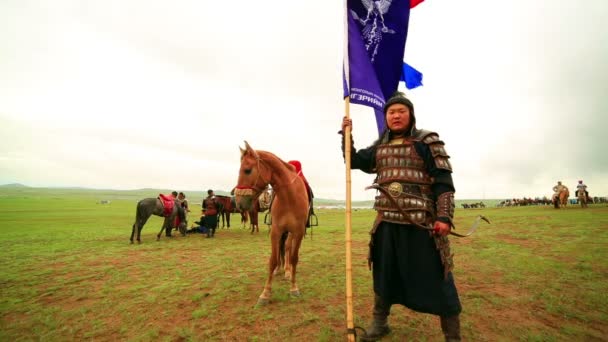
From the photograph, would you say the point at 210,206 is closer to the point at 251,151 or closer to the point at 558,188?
the point at 251,151

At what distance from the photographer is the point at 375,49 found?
3471 mm

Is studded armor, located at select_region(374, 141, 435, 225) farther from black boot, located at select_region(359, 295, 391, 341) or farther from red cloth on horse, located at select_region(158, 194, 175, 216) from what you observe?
red cloth on horse, located at select_region(158, 194, 175, 216)

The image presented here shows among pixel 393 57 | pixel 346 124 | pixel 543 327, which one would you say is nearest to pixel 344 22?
pixel 393 57

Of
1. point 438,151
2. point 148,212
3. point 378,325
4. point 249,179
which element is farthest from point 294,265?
point 148,212

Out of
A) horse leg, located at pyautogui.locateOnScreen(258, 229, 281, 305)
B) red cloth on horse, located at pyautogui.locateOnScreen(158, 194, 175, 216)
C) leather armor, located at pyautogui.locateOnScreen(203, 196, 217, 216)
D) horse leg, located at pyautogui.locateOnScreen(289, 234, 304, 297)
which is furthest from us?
leather armor, located at pyautogui.locateOnScreen(203, 196, 217, 216)

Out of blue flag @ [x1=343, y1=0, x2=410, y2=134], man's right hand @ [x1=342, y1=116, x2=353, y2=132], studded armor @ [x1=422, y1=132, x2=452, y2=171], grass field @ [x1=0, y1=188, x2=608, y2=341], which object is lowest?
grass field @ [x1=0, y1=188, x2=608, y2=341]

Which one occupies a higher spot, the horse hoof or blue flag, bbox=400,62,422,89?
blue flag, bbox=400,62,422,89

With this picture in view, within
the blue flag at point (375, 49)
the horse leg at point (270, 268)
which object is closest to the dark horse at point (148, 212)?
the horse leg at point (270, 268)

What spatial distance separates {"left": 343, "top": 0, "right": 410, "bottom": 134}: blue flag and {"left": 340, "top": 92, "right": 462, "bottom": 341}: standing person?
1.79 feet

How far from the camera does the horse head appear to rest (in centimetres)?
396

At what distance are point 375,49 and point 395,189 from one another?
201 cm

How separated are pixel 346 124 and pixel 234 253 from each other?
667 cm

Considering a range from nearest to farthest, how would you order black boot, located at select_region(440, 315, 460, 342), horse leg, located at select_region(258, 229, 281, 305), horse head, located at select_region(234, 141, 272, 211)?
black boot, located at select_region(440, 315, 460, 342) < horse head, located at select_region(234, 141, 272, 211) < horse leg, located at select_region(258, 229, 281, 305)

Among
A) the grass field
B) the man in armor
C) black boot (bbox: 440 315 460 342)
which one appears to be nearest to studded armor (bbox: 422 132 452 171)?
black boot (bbox: 440 315 460 342)
